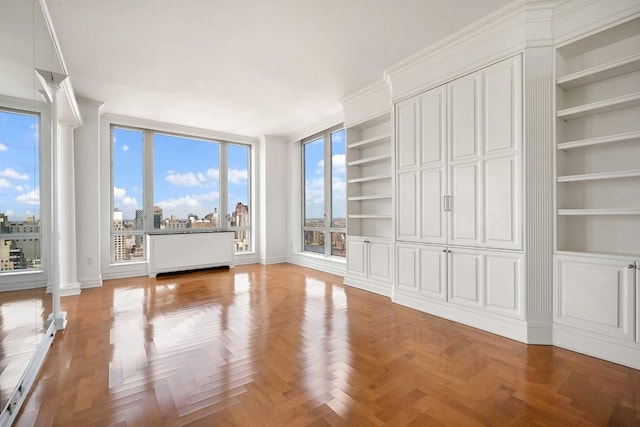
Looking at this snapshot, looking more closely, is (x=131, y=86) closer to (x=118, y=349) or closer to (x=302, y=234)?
(x=118, y=349)

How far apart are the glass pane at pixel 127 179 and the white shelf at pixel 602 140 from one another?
253 inches

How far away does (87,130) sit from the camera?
4633 millimetres

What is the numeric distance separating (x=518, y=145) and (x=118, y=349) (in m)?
3.95

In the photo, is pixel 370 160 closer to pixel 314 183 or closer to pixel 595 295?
pixel 314 183

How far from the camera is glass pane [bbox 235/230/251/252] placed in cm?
691

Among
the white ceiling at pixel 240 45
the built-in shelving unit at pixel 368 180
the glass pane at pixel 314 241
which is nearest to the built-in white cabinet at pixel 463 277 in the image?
the built-in shelving unit at pixel 368 180

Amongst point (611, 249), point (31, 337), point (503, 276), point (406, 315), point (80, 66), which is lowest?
point (406, 315)

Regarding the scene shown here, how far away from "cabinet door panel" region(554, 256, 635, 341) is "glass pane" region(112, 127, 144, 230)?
641 cm

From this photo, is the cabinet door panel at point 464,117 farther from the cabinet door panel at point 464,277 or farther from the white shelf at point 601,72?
the cabinet door panel at point 464,277

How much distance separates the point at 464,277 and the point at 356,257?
1818mm

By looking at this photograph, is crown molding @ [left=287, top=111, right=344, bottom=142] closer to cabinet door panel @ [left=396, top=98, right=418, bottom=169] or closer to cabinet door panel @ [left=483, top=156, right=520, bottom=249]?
cabinet door panel @ [left=396, top=98, right=418, bottom=169]

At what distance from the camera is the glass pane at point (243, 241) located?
6.91m

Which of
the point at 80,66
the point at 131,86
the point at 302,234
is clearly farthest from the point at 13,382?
the point at 302,234

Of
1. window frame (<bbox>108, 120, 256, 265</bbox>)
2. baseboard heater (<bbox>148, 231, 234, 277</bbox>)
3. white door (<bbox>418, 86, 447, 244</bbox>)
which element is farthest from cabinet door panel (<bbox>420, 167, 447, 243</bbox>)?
window frame (<bbox>108, 120, 256, 265</bbox>)
